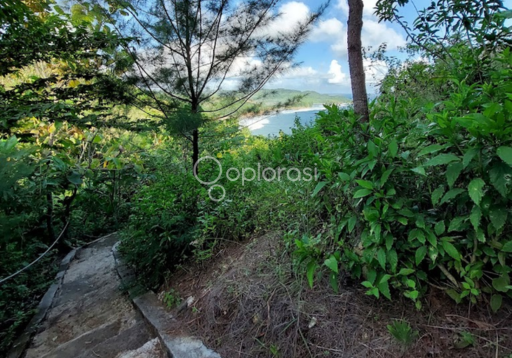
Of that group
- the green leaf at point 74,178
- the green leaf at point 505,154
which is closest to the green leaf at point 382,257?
the green leaf at point 505,154

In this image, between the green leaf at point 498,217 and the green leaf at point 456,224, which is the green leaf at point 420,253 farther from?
the green leaf at point 498,217

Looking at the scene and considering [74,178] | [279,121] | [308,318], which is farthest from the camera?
[279,121]

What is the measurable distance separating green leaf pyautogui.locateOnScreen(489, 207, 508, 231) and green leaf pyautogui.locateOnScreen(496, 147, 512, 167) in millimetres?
197

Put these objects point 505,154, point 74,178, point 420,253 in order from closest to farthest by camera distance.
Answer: point 505,154
point 420,253
point 74,178

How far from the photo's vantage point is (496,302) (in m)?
0.96

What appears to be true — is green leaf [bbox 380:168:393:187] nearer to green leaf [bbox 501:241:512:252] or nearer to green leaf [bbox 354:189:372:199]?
green leaf [bbox 354:189:372:199]

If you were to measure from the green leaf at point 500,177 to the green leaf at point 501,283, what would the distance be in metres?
0.36

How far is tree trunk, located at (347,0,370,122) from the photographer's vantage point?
61.2 inches

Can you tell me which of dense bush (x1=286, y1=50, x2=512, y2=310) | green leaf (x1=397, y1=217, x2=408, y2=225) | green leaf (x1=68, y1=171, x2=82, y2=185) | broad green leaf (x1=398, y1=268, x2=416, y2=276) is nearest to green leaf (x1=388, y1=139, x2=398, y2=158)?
dense bush (x1=286, y1=50, x2=512, y2=310)

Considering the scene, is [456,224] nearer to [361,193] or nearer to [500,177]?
[500,177]

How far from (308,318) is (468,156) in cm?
96

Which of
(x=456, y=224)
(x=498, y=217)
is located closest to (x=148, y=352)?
(x=456, y=224)

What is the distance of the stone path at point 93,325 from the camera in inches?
67.9

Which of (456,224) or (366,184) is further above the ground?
(366,184)
